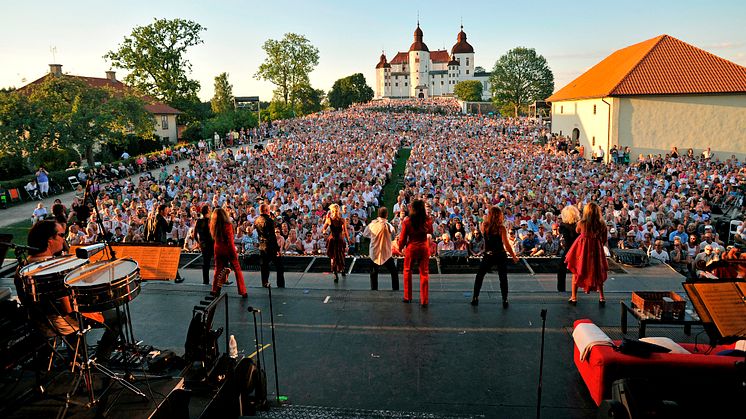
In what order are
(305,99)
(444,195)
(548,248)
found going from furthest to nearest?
(305,99), (444,195), (548,248)

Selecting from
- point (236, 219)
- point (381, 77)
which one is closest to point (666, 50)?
point (236, 219)

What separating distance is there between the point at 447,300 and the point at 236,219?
7.78m

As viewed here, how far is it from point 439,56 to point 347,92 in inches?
1814

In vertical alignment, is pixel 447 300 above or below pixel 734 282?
below

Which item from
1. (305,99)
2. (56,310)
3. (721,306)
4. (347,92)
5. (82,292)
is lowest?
(721,306)

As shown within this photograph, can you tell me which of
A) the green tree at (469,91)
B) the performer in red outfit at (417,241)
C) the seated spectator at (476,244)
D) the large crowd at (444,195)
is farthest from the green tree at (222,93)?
the performer in red outfit at (417,241)

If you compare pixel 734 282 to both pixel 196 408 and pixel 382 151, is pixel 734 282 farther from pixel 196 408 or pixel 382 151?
pixel 382 151

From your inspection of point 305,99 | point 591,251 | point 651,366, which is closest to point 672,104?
point 591,251

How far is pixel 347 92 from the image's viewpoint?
3686 inches

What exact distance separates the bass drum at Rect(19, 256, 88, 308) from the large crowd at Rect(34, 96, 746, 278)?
131 cm

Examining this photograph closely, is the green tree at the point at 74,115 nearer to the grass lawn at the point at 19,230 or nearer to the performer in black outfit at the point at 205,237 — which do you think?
the grass lawn at the point at 19,230

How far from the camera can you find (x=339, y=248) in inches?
311

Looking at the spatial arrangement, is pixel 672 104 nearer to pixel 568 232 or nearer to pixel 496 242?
pixel 568 232

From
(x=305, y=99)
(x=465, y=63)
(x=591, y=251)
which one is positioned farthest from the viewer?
(x=465, y=63)
